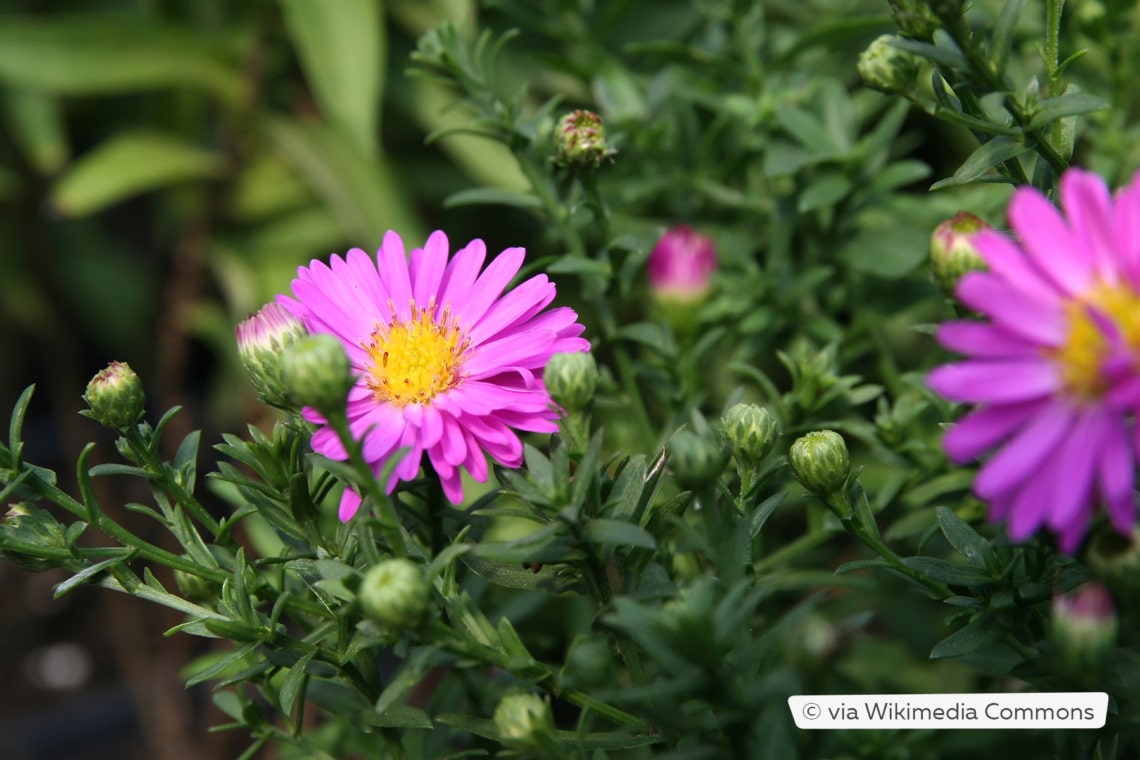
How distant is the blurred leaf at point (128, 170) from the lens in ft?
4.12

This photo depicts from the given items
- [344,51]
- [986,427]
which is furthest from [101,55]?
[986,427]

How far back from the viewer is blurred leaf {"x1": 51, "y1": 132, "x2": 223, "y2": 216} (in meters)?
1.26

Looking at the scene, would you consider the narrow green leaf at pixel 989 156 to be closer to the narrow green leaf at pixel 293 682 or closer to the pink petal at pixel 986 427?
the pink petal at pixel 986 427

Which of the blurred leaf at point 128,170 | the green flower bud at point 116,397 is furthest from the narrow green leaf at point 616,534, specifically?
the blurred leaf at point 128,170

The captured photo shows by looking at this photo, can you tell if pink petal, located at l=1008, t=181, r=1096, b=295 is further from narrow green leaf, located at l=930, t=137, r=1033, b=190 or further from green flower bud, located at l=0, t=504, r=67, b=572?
green flower bud, located at l=0, t=504, r=67, b=572

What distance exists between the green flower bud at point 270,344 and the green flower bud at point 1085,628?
0.37 meters

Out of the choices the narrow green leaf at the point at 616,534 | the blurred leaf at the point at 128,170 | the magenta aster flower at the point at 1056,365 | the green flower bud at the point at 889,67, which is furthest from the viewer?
the blurred leaf at the point at 128,170

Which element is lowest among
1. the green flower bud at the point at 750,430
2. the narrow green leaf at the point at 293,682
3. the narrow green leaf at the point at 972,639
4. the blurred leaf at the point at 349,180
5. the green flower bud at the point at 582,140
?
the narrow green leaf at the point at 972,639

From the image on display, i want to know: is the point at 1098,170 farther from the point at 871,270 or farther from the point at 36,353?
the point at 36,353

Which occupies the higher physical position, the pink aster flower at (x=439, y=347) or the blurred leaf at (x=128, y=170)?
the blurred leaf at (x=128, y=170)

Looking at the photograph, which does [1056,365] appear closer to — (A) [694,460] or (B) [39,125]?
(A) [694,460]

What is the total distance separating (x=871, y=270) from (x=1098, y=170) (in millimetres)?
178

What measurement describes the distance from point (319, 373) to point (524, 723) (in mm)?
184

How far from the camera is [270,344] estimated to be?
21.7 inches
